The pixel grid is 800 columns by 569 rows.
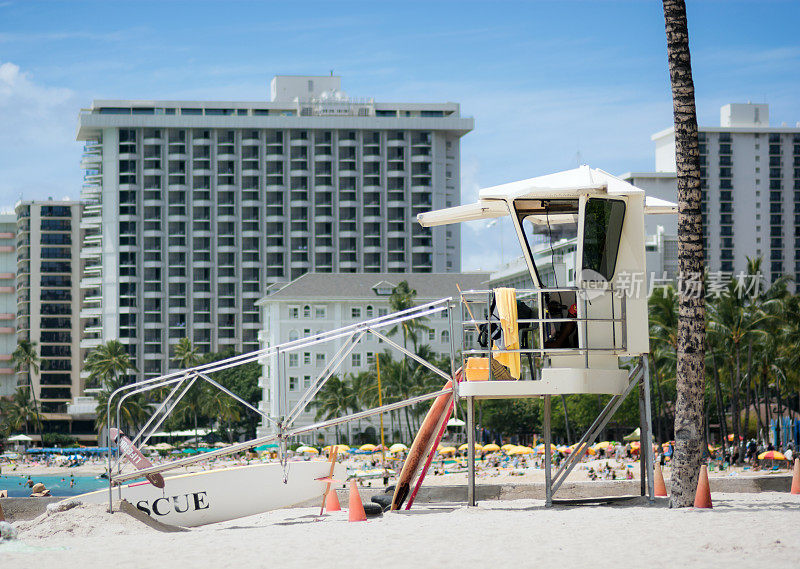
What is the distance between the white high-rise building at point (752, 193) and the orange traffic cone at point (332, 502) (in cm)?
14137

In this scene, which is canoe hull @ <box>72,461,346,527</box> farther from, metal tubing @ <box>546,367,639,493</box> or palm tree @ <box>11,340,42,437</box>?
palm tree @ <box>11,340,42,437</box>

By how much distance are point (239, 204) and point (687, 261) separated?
13497cm

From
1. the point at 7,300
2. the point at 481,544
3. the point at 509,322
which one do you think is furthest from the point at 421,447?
the point at 7,300

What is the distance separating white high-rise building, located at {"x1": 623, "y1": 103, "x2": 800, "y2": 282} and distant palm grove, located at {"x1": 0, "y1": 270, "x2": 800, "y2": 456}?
171 ft

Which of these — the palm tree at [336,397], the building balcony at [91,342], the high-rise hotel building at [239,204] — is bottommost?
the palm tree at [336,397]

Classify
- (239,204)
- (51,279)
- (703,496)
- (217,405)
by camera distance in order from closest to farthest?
(703,496) → (217,405) → (239,204) → (51,279)

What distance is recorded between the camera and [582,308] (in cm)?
1814

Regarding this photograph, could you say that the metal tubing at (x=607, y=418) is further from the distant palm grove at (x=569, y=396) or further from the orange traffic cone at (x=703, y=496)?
A: the distant palm grove at (x=569, y=396)

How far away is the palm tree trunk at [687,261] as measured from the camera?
17.1m

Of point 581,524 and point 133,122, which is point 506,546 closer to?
point 581,524

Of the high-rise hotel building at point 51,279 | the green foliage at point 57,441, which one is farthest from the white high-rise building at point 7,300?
the green foliage at point 57,441

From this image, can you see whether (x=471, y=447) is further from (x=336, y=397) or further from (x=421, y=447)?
(x=336, y=397)

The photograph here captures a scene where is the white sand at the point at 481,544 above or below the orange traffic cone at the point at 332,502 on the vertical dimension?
above

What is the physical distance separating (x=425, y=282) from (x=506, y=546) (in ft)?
355
